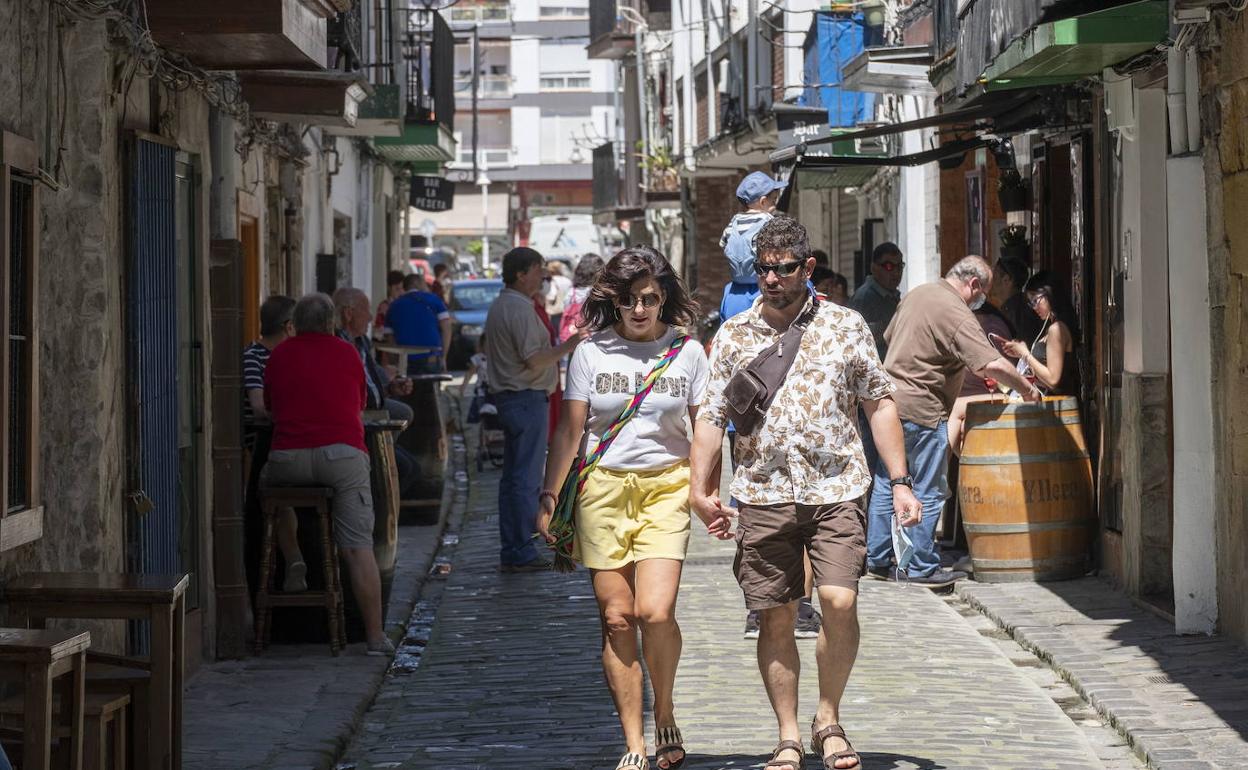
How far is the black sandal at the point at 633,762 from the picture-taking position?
6308mm

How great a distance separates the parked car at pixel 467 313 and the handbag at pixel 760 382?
25.3 meters

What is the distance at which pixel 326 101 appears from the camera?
11469mm

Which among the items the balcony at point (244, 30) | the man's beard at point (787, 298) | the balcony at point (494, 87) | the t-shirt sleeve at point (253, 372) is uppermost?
the balcony at point (494, 87)

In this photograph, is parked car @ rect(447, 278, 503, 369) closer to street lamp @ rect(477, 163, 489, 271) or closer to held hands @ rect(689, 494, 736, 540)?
held hands @ rect(689, 494, 736, 540)

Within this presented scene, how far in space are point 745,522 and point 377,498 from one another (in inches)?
133

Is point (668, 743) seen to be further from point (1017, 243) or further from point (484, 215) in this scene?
point (484, 215)

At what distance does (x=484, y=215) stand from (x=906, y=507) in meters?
67.1

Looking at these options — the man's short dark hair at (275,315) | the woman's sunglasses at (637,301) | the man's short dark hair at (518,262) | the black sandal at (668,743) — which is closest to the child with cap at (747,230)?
the man's short dark hair at (518,262)

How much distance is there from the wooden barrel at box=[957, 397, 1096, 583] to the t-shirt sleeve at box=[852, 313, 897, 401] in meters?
3.98

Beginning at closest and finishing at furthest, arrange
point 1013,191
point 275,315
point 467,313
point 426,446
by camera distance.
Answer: point 275,315
point 1013,191
point 426,446
point 467,313

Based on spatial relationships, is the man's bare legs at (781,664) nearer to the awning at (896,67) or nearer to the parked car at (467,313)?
the awning at (896,67)

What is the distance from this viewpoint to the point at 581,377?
6.74m

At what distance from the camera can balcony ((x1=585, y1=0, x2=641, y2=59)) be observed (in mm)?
44562

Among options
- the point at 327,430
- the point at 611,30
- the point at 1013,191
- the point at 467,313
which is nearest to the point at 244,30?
the point at 327,430
